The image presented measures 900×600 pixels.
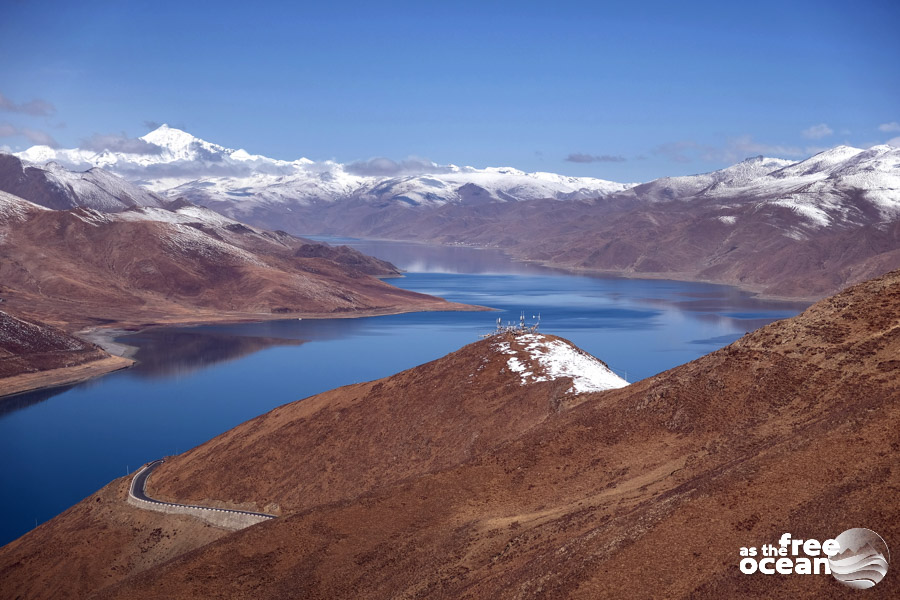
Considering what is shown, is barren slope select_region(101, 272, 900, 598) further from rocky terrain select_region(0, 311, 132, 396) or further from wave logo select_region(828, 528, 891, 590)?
rocky terrain select_region(0, 311, 132, 396)

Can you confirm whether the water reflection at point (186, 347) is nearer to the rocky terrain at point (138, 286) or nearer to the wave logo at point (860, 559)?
the rocky terrain at point (138, 286)

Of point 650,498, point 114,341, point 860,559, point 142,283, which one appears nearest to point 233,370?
point 114,341


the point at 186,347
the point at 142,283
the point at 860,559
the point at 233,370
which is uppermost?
the point at 860,559

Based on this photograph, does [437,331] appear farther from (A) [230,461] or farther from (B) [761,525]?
(B) [761,525]

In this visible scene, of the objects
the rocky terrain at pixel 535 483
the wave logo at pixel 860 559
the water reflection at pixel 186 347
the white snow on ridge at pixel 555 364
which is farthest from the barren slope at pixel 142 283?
the wave logo at pixel 860 559

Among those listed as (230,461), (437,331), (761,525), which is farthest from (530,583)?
(437,331)

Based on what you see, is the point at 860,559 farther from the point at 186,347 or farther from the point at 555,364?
the point at 186,347
